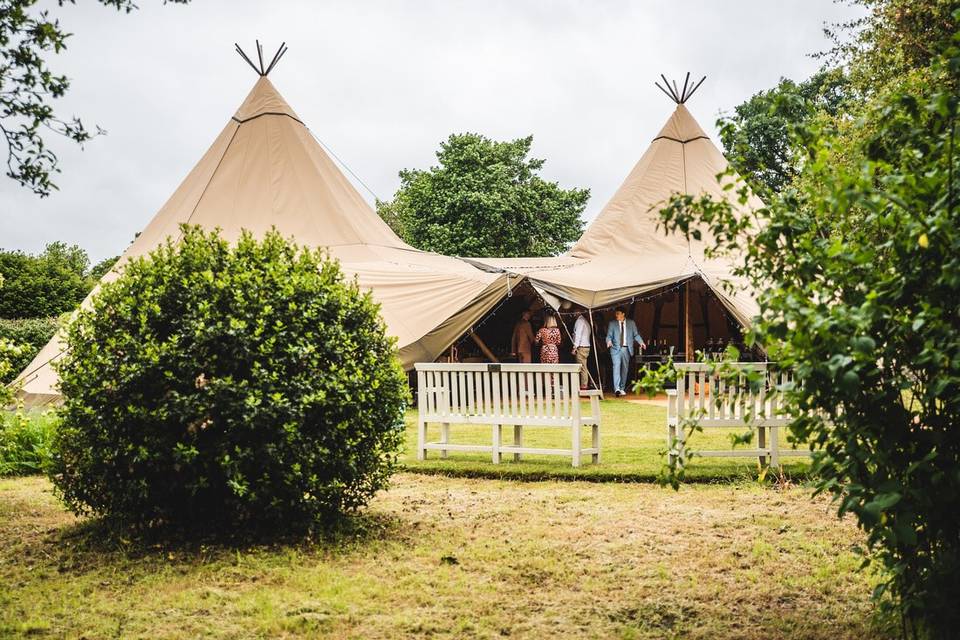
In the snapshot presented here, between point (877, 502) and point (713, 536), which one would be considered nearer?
point (877, 502)

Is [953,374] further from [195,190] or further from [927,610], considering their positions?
[195,190]

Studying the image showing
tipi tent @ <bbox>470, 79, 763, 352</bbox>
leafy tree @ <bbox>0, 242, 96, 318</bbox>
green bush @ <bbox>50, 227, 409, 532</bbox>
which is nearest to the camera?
green bush @ <bbox>50, 227, 409, 532</bbox>

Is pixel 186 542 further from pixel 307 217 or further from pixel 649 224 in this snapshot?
pixel 649 224

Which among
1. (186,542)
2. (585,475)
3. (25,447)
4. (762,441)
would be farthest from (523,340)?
(186,542)

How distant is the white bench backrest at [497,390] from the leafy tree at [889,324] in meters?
4.23

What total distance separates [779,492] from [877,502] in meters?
4.11

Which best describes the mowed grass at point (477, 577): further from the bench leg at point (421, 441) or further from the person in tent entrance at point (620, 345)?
the person in tent entrance at point (620, 345)

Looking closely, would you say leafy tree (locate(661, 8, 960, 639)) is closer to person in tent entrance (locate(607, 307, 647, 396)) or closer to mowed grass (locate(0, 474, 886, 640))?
mowed grass (locate(0, 474, 886, 640))

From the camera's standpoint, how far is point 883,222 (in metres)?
2.86

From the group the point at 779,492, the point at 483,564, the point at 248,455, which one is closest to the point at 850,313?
the point at 483,564

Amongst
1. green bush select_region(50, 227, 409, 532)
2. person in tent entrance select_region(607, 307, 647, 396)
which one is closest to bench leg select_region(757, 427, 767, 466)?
green bush select_region(50, 227, 409, 532)

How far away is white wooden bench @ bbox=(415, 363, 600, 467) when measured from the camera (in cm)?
746

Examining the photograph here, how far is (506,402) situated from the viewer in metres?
A: 7.53

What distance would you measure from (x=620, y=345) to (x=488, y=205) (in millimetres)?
19826
